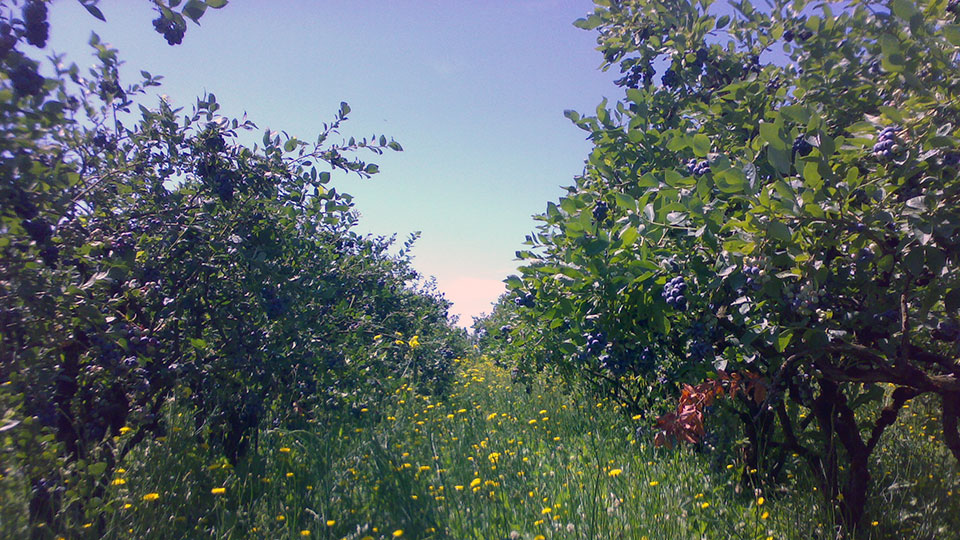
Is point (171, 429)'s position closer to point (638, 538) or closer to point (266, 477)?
point (266, 477)

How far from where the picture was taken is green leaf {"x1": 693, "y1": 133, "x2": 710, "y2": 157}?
7.38 ft

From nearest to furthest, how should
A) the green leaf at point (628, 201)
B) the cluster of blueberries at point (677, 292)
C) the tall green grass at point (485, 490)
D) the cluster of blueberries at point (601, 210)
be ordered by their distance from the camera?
1. the cluster of blueberries at point (677, 292)
2. the green leaf at point (628, 201)
3. the tall green grass at point (485, 490)
4. the cluster of blueberries at point (601, 210)

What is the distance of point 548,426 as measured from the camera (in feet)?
13.5

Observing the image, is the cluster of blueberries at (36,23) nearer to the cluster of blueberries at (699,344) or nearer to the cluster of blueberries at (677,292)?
the cluster of blueberries at (677,292)

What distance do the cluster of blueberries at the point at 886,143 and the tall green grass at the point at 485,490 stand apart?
1.53 m

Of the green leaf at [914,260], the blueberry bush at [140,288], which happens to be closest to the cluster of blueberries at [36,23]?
the blueberry bush at [140,288]

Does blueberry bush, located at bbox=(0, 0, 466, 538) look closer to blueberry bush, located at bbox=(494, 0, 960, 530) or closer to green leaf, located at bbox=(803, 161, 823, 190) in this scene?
blueberry bush, located at bbox=(494, 0, 960, 530)

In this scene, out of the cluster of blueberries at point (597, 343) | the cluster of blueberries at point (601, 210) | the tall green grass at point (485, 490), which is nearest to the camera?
the tall green grass at point (485, 490)

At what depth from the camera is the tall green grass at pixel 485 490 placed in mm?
2457

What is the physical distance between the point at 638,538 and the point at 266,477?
196 centimetres

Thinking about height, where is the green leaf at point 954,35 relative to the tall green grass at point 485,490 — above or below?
above

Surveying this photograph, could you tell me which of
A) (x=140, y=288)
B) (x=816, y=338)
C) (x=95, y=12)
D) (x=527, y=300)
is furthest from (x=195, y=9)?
(x=816, y=338)

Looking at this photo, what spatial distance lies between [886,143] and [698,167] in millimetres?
803

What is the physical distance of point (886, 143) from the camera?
71.2 inches
